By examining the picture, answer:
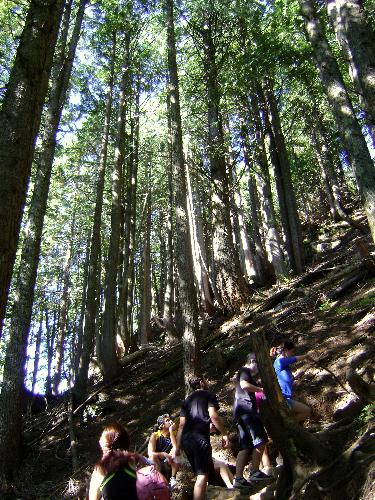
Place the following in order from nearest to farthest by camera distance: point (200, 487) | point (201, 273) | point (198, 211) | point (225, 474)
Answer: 1. point (200, 487)
2. point (225, 474)
3. point (201, 273)
4. point (198, 211)

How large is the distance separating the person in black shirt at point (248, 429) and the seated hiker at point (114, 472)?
2.54m

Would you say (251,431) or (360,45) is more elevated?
(360,45)

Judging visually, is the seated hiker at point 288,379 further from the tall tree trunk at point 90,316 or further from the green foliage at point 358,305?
the tall tree trunk at point 90,316

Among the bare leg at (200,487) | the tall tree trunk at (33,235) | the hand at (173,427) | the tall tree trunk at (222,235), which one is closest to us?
the bare leg at (200,487)

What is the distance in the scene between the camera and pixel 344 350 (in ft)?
24.6

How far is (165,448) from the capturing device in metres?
6.82

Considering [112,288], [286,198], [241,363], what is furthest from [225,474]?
[286,198]

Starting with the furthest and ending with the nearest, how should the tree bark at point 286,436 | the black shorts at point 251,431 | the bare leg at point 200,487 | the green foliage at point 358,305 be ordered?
1. the green foliage at point 358,305
2. the black shorts at point 251,431
3. the bare leg at point 200,487
4. the tree bark at point 286,436

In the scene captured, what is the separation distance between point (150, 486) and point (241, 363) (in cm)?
673

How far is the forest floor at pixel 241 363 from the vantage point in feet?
21.1

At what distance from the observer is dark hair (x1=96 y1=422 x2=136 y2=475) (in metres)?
3.49

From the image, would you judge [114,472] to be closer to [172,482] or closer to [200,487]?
[200,487]

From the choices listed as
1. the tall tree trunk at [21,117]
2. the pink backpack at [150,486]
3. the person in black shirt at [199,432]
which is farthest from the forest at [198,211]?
the pink backpack at [150,486]

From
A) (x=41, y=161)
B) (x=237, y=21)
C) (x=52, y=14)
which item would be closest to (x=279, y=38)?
(x=237, y=21)
